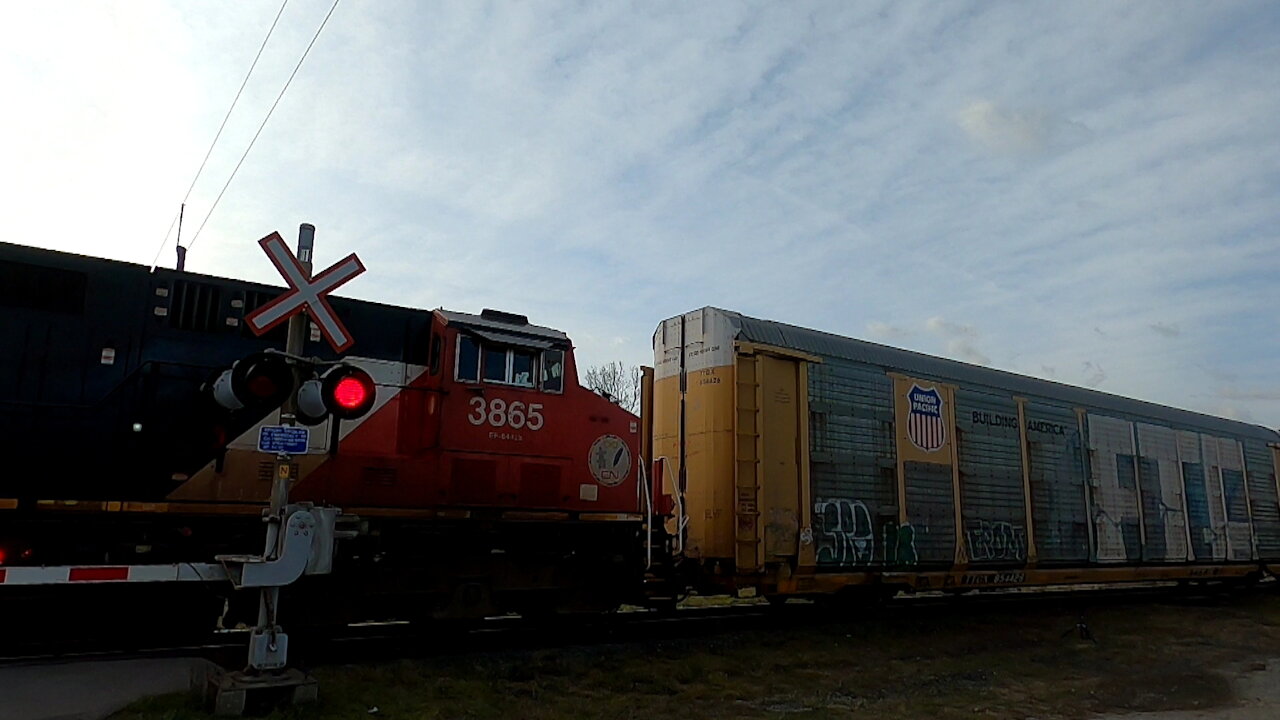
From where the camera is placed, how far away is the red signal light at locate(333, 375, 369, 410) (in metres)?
6.04

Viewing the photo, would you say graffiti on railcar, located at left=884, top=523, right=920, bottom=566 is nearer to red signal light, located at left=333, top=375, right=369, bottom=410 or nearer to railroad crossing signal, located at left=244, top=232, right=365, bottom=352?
red signal light, located at left=333, top=375, right=369, bottom=410

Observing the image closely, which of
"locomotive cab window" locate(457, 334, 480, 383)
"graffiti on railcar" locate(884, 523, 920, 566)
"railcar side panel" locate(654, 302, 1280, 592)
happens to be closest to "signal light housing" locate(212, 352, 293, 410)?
"locomotive cab window" locate(457, 334, 480, 383)

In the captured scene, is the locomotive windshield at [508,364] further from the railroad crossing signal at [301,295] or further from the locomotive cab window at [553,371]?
the railroad crossing signal at [301,295]

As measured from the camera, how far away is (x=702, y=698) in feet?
24.3

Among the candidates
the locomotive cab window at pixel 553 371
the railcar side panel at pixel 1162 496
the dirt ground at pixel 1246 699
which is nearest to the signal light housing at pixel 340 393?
the locomotive cab window at pixel 553 371

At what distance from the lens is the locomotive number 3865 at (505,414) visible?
372 inches

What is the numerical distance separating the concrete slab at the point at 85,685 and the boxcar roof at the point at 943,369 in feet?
23.7

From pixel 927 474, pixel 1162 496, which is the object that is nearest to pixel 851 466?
pixel 927 474

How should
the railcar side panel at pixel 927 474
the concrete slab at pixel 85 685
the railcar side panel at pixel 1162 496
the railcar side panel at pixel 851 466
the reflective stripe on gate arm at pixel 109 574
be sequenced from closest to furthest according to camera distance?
the reflective stripe on gate arm at pixel 109 574
the concrete slab at pixel 85 685
the railcar side panel at pixel 927 474
the railcar side panel at pixel 851 466
the railcar side panel at pixel 1162 496

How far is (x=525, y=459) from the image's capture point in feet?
31.8

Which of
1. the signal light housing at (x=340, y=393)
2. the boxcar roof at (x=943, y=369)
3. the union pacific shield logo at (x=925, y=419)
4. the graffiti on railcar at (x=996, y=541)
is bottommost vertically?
the graffiti on railcar at (x=996, y=541)

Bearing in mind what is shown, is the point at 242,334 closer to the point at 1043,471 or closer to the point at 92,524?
the point at 92,524

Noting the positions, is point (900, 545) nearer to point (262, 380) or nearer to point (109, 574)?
point (262, 380)

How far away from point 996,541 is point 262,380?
36.3 ft
